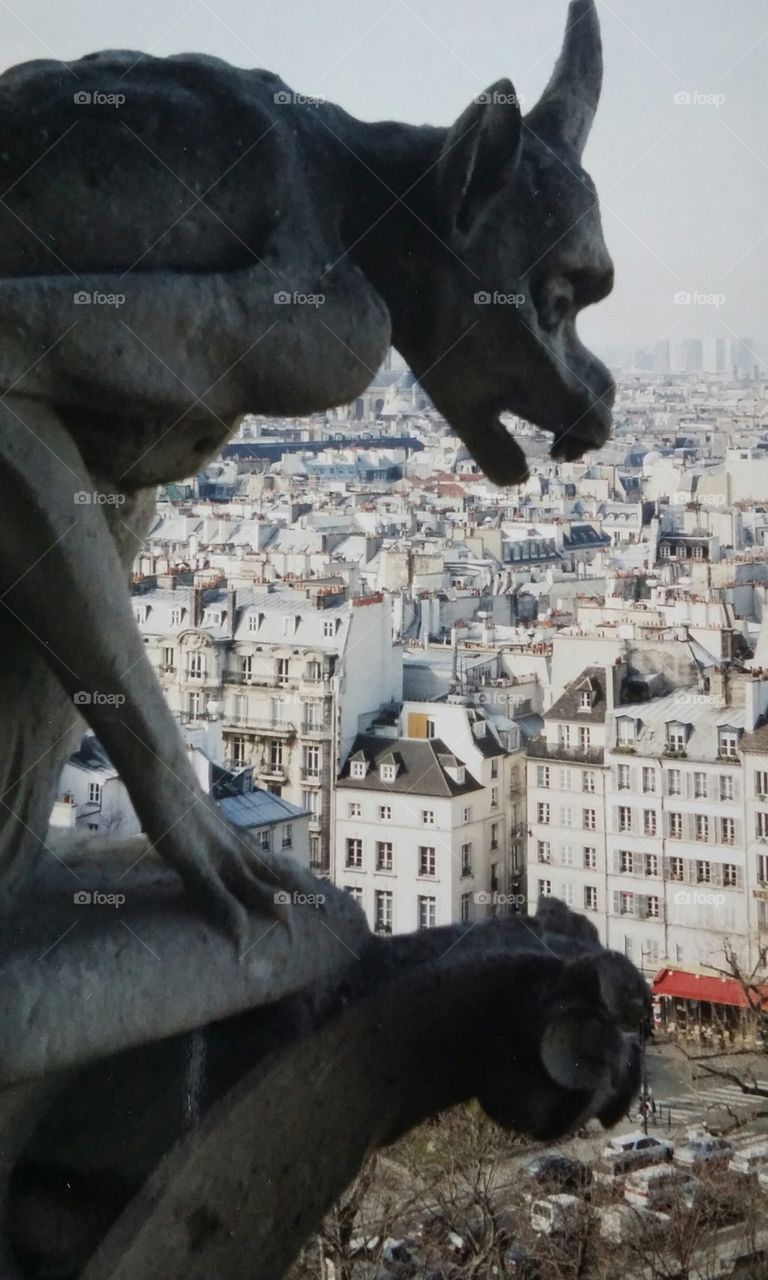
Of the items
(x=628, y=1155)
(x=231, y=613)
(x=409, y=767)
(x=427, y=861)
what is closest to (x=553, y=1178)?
(x=628, y=1155)

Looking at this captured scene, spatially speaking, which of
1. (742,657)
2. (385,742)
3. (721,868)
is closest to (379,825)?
(385,742)

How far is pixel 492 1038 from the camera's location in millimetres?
1124

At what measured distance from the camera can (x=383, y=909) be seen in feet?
24.9

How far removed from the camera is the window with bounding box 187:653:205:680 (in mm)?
7684

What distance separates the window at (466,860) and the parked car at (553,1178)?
2209mm

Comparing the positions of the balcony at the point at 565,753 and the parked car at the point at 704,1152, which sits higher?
the balcony at the point at 565,753

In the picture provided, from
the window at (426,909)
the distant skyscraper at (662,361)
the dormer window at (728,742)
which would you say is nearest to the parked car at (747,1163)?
the window at (426,909)

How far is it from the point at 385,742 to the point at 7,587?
7.19 m

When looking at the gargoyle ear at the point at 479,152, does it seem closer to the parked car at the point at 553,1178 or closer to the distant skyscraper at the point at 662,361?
the parked car at the point at 553,1178

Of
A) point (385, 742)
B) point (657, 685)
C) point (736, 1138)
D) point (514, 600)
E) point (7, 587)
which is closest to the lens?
point (7, 587)

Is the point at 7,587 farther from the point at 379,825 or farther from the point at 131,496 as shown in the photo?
the point at 379,825

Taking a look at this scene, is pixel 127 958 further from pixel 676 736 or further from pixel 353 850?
pixel 676 736

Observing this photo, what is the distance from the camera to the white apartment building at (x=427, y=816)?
725 centimetres

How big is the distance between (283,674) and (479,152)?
6.91 m
